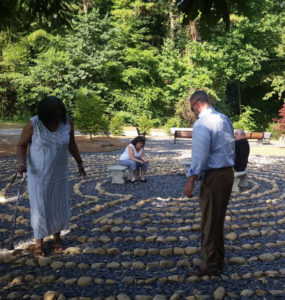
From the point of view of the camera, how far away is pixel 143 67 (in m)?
27.1

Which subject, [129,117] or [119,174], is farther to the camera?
[129,117]

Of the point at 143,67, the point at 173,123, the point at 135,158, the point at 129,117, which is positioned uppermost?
the point at 143,67

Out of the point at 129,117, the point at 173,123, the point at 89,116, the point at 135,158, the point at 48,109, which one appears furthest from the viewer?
the point at 129,117

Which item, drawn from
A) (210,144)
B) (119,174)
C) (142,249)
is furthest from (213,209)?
(119,174)

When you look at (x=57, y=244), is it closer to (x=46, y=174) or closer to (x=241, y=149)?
(x=46, y=174)

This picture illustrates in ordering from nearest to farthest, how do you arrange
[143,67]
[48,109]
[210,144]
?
[210,144] < [48,109] < [143,67]

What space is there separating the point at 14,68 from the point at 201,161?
85.8 ft

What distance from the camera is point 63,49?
26.3 meters

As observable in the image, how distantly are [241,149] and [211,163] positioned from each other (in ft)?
12.1

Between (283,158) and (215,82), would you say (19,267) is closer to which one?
(283,158)

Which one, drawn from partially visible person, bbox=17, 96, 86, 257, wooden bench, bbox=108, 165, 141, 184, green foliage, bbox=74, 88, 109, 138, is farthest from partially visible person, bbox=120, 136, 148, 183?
green foliage, bbox=74, 88, 109, 138

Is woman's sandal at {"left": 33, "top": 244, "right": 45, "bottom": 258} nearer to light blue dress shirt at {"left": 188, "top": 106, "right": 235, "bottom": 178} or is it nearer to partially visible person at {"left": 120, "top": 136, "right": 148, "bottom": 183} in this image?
light blue dress shirt at {"left": 188, "top": 106, "right": 235, "bottom": 178}

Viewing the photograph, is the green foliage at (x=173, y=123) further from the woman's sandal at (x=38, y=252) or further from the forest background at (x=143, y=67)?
the woman's sandal at (x=38, y=252)

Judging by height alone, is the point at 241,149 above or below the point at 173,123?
below
